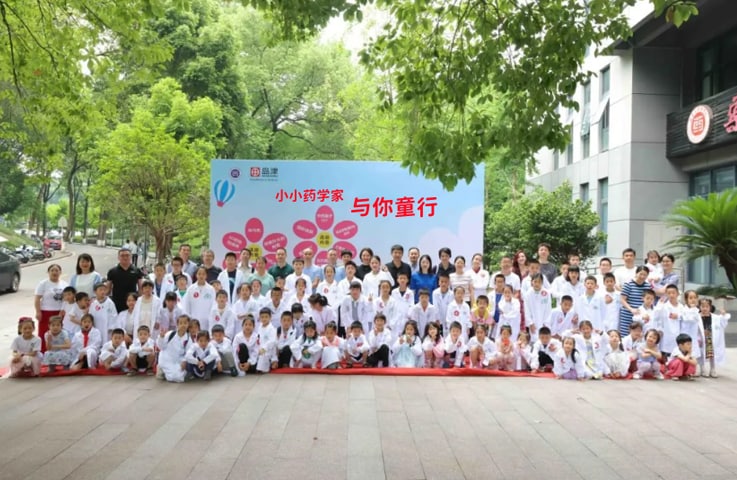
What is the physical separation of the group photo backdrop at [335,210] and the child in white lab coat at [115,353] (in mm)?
2984

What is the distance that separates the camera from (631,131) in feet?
56.3

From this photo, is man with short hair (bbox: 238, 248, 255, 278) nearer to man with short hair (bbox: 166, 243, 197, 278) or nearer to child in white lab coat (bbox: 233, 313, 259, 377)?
man with short hair (bbox: 166, 243, 197, 278)

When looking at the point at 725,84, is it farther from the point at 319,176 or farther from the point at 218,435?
the point at 218,435

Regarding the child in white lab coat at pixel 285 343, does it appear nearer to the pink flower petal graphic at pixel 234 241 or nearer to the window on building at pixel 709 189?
the pink flower petal graphic at pixel 234 241

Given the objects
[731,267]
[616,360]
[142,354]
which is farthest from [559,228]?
[142,354]

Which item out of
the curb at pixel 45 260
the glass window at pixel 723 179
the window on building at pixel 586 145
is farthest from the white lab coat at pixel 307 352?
the curb at pixel 45 260

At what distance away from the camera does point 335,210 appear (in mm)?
10547

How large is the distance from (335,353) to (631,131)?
41.1 feet

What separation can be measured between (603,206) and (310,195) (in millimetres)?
12055

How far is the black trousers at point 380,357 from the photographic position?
8.13 m

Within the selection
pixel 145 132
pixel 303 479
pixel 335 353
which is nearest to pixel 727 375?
pixel 335 353

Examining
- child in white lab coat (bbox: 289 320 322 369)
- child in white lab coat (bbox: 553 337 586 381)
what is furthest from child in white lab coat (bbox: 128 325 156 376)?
child in white lab coat (bbox: 553 337 586 381)

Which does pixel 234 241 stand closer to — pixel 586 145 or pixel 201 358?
pixel 201 358

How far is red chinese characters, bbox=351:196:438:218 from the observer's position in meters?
10.5
